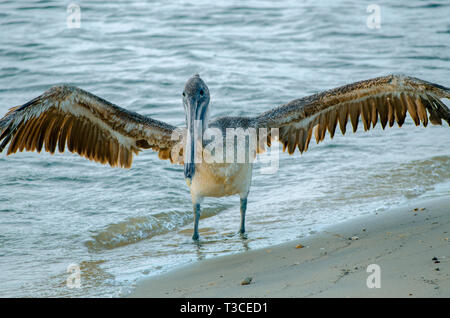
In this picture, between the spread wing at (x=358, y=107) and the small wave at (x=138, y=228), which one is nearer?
the spread wing at (x=358, y=107)

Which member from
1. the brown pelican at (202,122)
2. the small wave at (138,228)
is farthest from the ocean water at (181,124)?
the brown pelican at (202,122)

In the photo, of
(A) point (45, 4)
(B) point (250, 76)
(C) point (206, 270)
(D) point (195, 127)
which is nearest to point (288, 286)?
(C) point (206, 270)

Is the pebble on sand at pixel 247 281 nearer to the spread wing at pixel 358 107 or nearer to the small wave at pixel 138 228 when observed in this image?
the spread wing at pixel 358 107

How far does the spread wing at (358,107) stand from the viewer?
7426 mm

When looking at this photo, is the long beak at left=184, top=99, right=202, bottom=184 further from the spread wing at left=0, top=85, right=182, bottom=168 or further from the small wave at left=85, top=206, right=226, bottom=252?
the small wave at left=85, top=206, right=226, bottom=252

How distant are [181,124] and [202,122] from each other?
5.23m

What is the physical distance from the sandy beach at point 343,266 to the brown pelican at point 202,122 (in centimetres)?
98

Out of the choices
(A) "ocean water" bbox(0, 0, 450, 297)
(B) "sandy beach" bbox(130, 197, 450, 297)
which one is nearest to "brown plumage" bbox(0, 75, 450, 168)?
(A) "ocean water" bbox(0, 0, 450, 297)

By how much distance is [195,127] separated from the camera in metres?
6.36

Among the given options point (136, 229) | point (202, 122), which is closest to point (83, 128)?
point (136, 229)

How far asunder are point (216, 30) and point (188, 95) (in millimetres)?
12079

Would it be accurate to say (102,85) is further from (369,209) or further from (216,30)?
(369,209)

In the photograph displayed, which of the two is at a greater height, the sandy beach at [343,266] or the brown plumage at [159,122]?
the brown plumage at [159,122]

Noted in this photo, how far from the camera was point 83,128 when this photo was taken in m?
7.68
